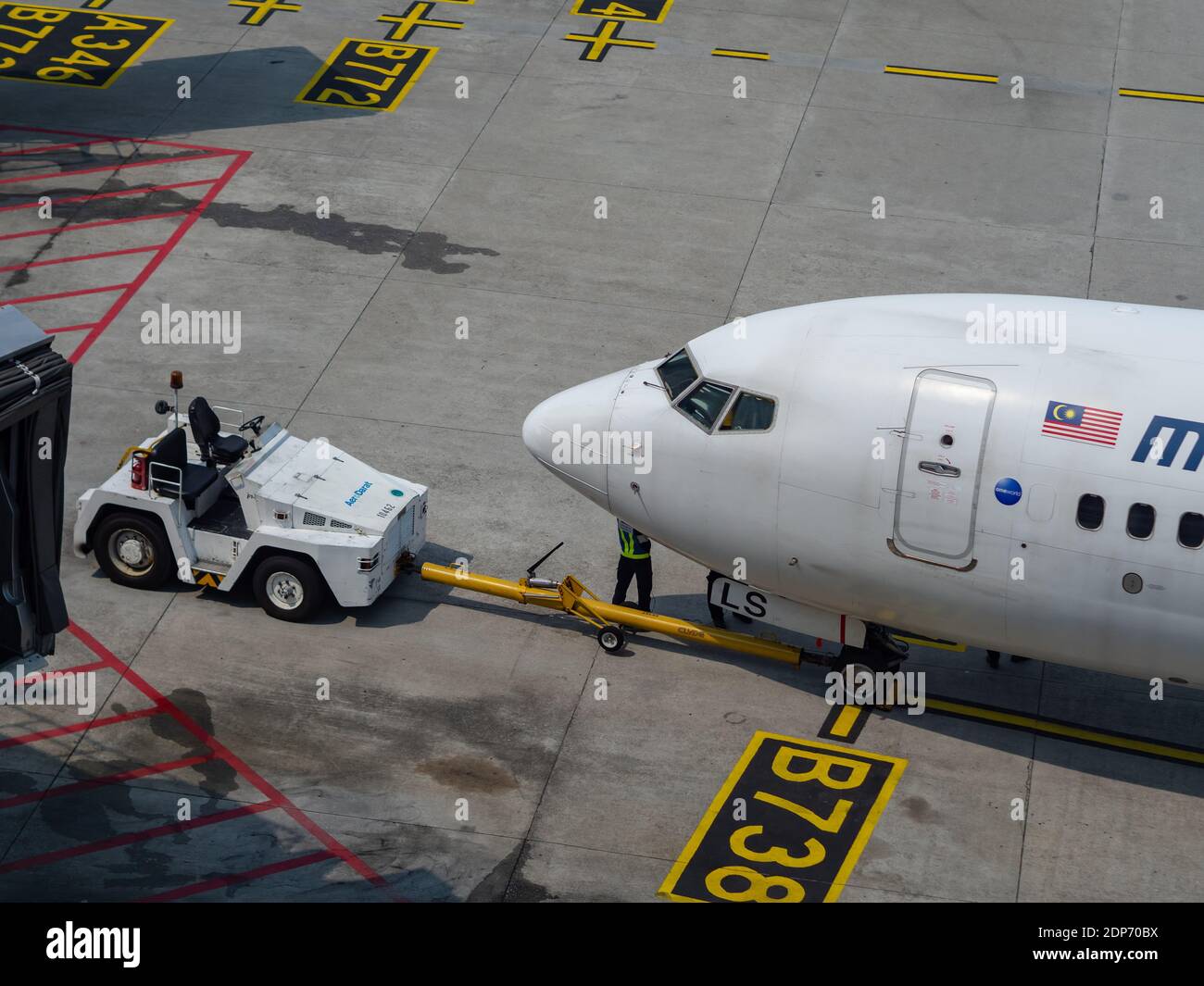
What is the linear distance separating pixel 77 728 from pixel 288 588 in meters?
3.26

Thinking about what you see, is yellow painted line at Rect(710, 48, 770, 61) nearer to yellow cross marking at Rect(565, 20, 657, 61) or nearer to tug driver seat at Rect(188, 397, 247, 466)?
yellow cross marking at Rect(565, 20, 657, 61)

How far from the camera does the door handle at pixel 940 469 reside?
57.8ft

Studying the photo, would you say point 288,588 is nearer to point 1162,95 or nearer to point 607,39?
point 607,39

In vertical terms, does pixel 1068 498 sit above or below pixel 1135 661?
above

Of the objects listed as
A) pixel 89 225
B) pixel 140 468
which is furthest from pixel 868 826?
pixel 89 225

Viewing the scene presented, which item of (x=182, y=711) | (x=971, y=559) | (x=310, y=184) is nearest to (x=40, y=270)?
(x=310, y=184)

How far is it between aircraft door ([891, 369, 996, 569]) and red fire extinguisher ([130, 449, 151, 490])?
9839mm

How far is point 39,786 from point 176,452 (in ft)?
16.1

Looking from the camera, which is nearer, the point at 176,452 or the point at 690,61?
the point at 176,452

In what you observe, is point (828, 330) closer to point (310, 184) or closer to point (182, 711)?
point (182, 711)

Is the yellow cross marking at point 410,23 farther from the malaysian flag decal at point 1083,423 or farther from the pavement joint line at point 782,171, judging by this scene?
the malaysian flag decal at point 1083,423

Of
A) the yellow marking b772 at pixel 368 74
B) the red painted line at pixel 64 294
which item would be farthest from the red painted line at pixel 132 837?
the yellow marking b772 at pixel 368 74

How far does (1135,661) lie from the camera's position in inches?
A: 709
